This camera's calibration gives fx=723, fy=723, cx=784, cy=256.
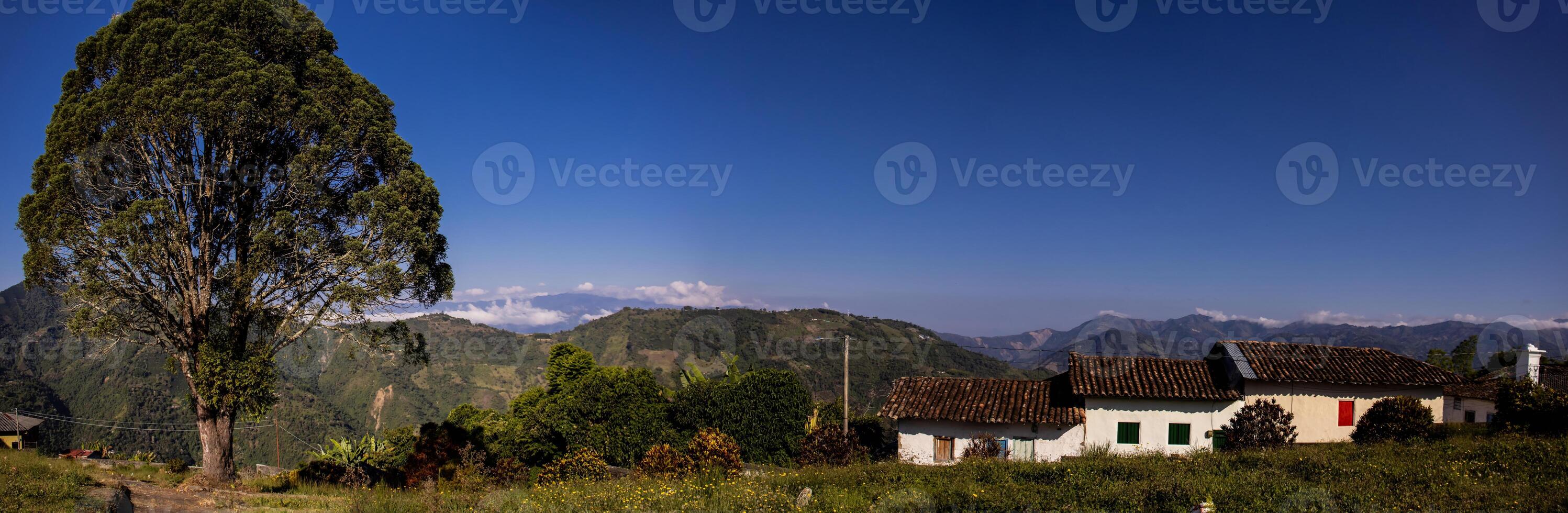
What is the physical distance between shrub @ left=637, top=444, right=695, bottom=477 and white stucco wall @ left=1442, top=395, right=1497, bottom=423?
1408 inches

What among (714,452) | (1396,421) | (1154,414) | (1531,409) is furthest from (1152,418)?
(714,452)

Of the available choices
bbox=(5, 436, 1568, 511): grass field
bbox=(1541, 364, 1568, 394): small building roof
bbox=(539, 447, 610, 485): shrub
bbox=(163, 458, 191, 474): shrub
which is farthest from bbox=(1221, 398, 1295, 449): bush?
bbox=(163, 458, 191, 474): shrub

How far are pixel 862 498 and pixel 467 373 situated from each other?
8676 centimetres

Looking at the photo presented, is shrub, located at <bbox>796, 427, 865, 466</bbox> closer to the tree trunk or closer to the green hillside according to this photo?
the tree trunk

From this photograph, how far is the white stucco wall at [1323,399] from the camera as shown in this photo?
20750 millimetres

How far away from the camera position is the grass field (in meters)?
9.73

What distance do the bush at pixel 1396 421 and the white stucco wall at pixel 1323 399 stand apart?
0.88 meters

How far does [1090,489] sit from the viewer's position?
10.8 meters

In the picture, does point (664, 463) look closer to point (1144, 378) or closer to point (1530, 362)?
point (1144, 378)

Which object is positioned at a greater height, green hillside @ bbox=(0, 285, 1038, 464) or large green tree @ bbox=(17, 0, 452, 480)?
large green tree @ bbox=(17, 0, 452, 480)

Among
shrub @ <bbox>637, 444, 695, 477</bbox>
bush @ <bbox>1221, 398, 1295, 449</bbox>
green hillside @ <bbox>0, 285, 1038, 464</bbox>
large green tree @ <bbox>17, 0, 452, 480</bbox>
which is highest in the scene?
large green tree @ <bbox>17, 0, 452, 480</bbox>

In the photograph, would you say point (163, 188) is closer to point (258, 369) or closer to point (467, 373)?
point (258, 369)

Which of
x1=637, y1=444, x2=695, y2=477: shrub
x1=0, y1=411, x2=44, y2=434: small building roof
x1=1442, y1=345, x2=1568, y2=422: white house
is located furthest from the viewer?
x1=0, y1=411, x2=44, y2=434: small building roof

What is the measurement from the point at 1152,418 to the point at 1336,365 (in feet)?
20.1
